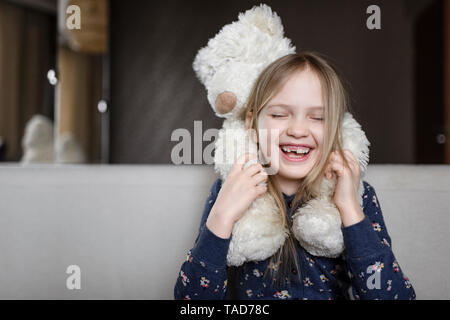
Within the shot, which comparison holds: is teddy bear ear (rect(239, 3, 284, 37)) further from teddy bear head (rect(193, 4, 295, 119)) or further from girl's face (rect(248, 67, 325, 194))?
girl's face (rect(248, 67, 325, 194))

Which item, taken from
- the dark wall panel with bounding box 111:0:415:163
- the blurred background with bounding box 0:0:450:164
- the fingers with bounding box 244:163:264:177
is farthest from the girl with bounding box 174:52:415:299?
the dark wall panel with bounding box 111:0:415:163

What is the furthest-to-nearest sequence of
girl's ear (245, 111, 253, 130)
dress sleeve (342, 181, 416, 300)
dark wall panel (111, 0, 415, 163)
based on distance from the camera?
dark wall panel (111, 0, 415, 163), girl's ear (245, 111, 253, 130), dress sleeve (342, 181, 416, 300)

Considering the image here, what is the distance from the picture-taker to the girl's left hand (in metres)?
0.66

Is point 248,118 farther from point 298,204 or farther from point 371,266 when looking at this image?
point 371,266

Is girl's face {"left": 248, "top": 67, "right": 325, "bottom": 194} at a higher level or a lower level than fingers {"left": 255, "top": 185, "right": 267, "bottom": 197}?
higher

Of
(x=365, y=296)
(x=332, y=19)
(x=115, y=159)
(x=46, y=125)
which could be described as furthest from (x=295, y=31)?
(x=46, y=125)

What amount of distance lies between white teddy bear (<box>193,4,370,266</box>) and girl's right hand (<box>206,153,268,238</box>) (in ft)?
0.08

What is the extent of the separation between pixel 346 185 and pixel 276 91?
0.71 ft

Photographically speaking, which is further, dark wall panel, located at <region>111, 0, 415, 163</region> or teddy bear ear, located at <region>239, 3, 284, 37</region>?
dark wall panel, located at <region>111, 0, 415, 163</region>

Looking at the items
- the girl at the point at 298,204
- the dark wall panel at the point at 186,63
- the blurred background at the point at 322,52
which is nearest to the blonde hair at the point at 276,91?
the girl at the point at 298,204

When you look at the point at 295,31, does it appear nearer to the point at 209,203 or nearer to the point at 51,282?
the point at 209,203

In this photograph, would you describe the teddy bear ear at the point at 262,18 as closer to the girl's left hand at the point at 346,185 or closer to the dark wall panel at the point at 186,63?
the girl's left hand at the point at 346,185

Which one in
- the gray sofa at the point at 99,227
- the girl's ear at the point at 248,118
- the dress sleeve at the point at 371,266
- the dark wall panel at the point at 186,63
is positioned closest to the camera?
the dress sleeve at the point at 371,266

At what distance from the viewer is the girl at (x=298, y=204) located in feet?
2.12
